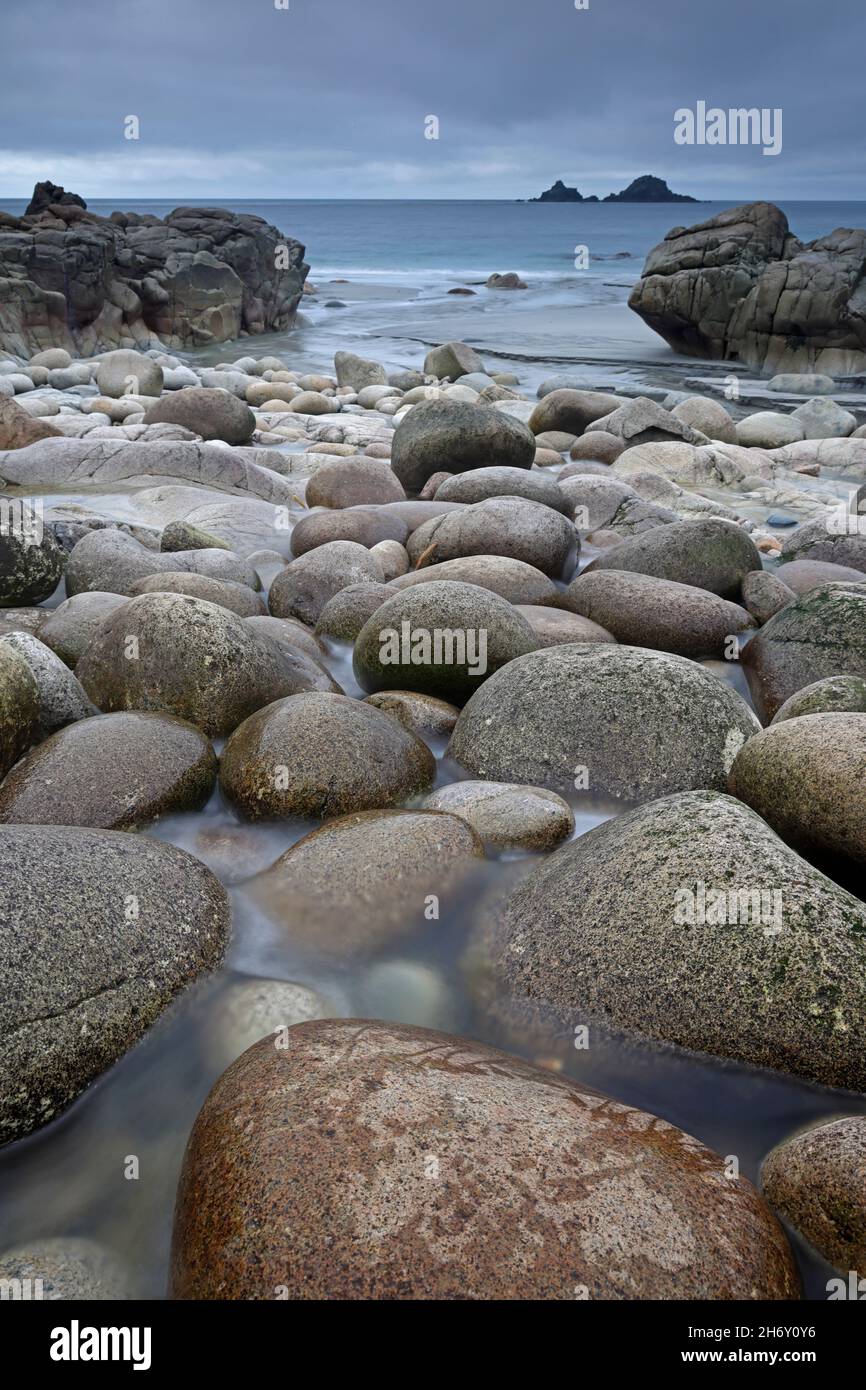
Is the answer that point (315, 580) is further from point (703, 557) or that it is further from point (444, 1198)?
point (444, 1198)

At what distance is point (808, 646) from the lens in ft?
16.6

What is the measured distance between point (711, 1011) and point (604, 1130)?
22.6 inches

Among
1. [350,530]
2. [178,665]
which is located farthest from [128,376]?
[178,665]

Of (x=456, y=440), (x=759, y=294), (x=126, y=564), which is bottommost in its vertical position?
(x=126, y=564)

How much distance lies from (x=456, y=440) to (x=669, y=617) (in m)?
4.44

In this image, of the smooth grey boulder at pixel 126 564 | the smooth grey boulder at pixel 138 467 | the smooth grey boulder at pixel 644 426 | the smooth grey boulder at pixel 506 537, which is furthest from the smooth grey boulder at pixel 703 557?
the smooth grey boulder at pixel 644 426

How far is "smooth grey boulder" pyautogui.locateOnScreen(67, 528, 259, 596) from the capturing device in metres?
5.90

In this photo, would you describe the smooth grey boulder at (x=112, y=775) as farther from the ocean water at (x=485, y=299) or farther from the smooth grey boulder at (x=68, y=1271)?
the ocean water at (x=485, y=299)

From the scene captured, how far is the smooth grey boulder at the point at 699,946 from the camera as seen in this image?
2.53m

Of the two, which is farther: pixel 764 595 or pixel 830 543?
pixel 830 543

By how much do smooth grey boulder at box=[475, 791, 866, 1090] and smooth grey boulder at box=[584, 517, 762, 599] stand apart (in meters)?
3.50

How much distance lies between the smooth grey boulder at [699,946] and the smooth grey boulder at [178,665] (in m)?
1.81
